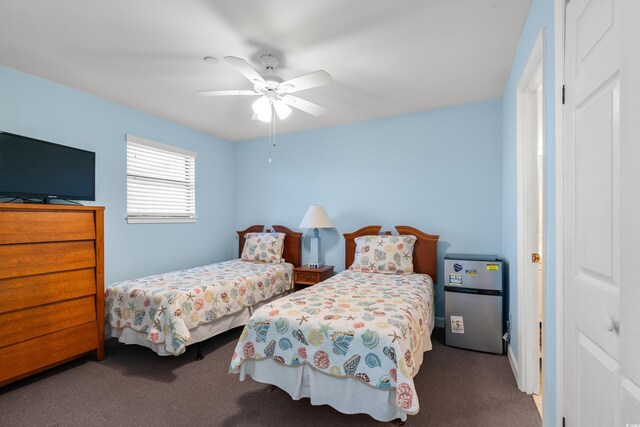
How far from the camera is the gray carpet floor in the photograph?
6.29ft

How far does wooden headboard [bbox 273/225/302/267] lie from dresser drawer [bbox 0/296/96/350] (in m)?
2.24

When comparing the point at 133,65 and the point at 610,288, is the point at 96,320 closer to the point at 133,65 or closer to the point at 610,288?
the point at 133,65

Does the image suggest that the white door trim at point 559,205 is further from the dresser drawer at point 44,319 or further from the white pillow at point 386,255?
the dresser drawer at point 44,319

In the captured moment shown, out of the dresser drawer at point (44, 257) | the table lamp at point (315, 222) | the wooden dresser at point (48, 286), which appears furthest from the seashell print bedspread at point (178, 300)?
the table lamp at point (315, 222)

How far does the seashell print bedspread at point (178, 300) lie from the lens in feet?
8.23

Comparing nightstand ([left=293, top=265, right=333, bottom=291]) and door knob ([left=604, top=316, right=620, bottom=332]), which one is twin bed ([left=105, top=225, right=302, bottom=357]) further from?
door knob ([left=604, top=316, right=620, bottom=332])

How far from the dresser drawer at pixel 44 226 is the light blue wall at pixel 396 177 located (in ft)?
7.66

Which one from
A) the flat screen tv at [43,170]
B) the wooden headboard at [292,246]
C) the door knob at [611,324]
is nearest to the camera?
the door knob at [611,324]

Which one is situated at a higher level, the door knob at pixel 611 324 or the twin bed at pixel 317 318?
the door knob at pixel 611 324

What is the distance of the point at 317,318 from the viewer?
1949 mm

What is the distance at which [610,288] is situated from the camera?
0.94 meters

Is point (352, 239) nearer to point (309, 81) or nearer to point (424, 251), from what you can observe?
point (424, 251)

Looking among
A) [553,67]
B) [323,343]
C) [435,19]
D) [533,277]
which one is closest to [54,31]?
[435,19]

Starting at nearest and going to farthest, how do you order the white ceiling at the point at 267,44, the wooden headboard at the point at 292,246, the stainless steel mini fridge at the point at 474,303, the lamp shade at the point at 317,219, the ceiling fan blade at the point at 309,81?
1. the white ceiling at the point at 267,44
2. the ceiling fan blade at the point at 309,81
3. the stainless steel mini fridge at the point at 474,303
4. the lamp shade at the point at 317,219
5. the wooden headboard at the point at 292,246
